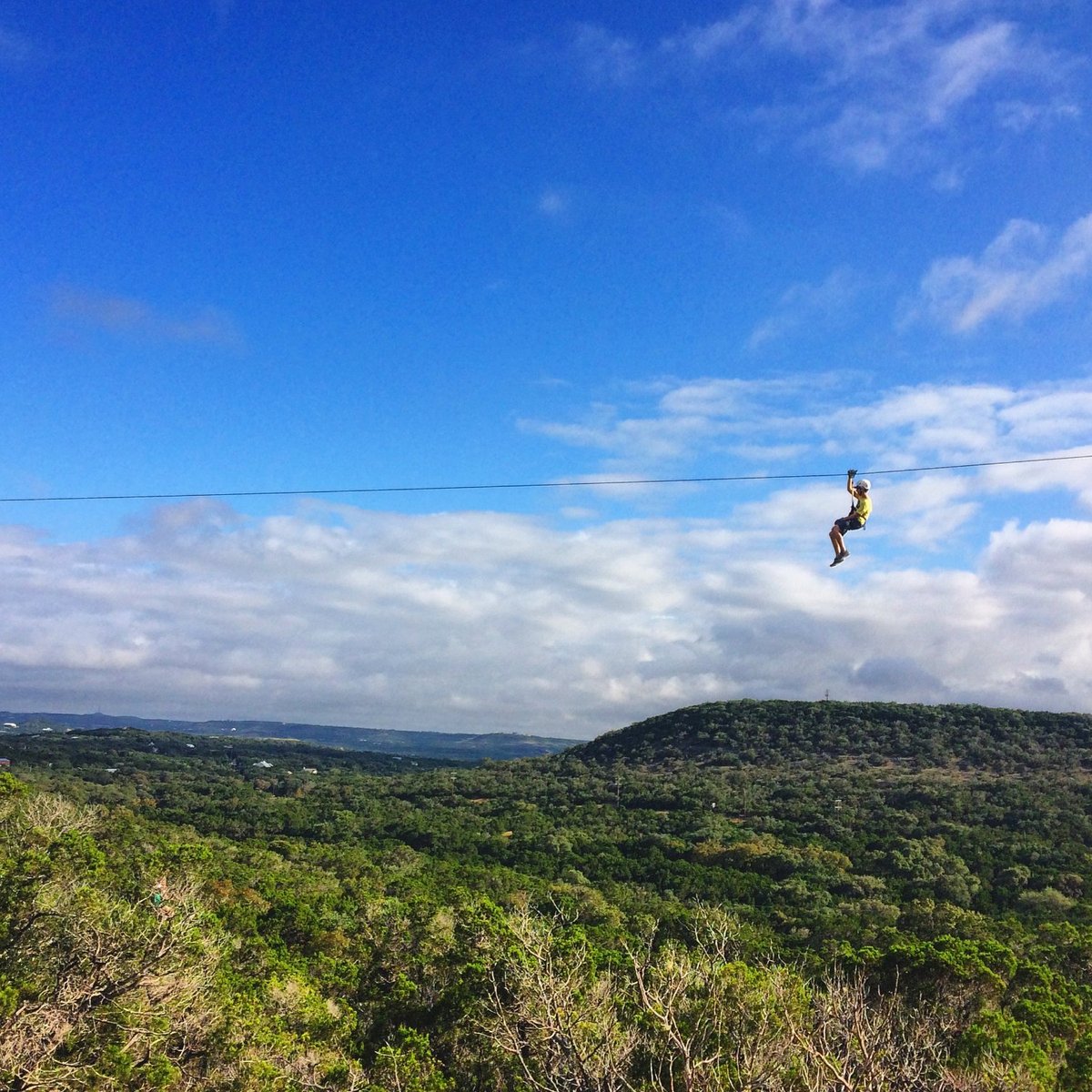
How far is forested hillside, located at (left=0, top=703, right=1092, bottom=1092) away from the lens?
549 inches

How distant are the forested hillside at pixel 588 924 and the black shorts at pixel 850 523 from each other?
6673 millimetres

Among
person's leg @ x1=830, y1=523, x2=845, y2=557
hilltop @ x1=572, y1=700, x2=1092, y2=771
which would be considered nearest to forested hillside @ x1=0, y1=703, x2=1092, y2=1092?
hilltop @ x1=572, y1=700, x2=1092, y2=771

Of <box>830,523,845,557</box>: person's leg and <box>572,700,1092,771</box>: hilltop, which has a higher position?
<box>830,523,845,557</box>: person's leg

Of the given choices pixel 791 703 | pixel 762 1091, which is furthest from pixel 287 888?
pixel 791 703

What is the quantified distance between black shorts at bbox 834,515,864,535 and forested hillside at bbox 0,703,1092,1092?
6.67 meters

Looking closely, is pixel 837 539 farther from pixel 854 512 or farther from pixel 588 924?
pixel 588 924

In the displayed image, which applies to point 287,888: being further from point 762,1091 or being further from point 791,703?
point 791,703

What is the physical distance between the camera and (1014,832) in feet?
208

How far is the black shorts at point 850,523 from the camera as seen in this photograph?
39.2 feet

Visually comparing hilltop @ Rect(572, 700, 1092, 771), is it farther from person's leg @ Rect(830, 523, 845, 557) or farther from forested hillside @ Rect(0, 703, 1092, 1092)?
person's leg @ Rect(830, 523, 845, 557)

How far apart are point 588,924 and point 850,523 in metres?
37.9

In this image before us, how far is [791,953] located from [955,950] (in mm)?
10663

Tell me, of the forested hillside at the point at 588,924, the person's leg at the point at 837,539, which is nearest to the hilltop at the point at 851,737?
the forested hillside at the point at 588,924

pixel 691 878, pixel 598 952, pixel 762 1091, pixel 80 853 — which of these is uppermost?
pixel 762 1091
